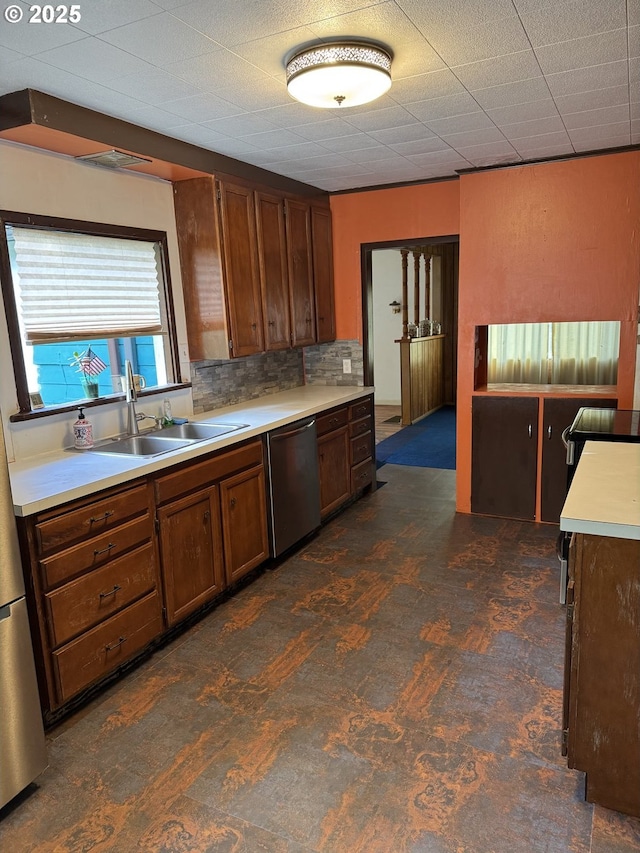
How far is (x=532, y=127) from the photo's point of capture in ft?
10.1

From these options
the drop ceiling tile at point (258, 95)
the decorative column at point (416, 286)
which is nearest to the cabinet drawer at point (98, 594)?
the drop ceiling tile at point (258, 95)

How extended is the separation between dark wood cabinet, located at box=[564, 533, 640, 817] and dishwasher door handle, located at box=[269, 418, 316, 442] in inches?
78.1

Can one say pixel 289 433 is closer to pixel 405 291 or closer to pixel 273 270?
pixel 273 270

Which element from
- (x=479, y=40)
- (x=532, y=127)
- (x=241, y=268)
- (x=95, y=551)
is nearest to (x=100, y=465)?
(x=95, y=551)

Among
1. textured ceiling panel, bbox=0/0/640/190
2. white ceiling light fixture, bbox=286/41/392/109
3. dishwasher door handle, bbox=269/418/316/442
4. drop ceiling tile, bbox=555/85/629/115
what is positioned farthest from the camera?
dishwasher door handle, bbox=269/418/316/442

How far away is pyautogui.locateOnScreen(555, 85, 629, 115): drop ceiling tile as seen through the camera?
260 centimetres

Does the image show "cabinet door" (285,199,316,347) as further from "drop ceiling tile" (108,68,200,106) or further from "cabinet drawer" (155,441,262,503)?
"drop ceiling tile" (108,68,200,106)

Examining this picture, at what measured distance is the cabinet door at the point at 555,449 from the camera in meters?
3.87

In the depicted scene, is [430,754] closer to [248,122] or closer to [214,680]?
[214,680]

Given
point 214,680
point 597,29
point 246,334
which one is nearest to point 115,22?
point 597,29

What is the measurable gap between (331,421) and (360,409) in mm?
A: 500

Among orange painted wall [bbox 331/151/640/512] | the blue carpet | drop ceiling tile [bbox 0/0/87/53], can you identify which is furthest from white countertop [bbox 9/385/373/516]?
the blue carpet

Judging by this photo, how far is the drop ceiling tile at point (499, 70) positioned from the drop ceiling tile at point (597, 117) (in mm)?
646

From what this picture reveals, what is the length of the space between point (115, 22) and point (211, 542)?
2.16 m
